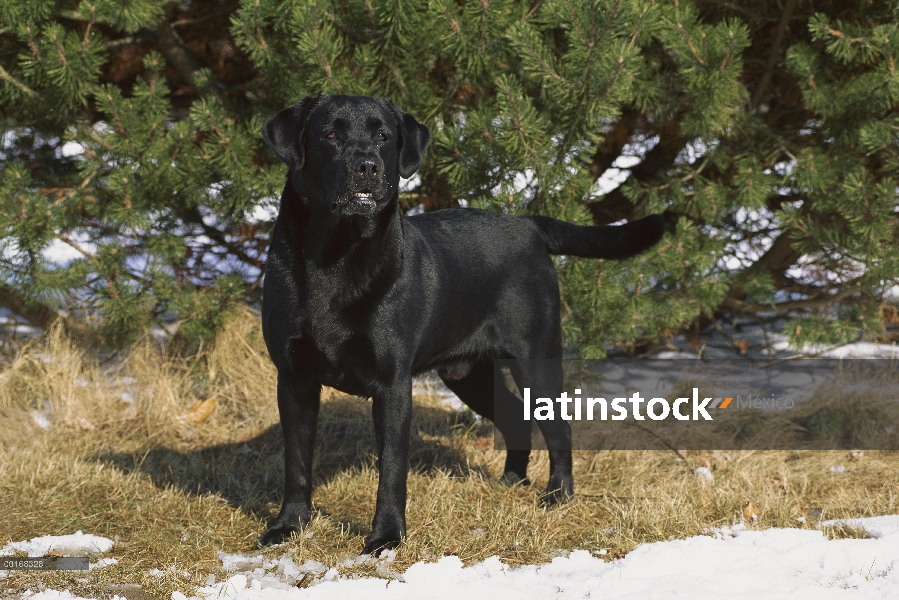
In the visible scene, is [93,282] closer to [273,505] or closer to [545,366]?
[273,505]

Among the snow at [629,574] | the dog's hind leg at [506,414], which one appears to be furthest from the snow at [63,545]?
the dog's hind leg at [506,414]

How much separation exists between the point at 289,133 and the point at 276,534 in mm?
1325

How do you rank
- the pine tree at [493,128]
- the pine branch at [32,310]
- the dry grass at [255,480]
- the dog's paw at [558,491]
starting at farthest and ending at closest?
the pine branch at [32,310], the pine tree at [493,128], the dog's paw at [558,491], the dry grass at [255,480]

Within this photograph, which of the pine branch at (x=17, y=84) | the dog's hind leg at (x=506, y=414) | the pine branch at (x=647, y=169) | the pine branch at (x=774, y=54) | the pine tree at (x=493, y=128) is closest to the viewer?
the dog's hind leg at (x=506, y=414)

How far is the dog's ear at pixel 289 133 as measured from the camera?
115 inches

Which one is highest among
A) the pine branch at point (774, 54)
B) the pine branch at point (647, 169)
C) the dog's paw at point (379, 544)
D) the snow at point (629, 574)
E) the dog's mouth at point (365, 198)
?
the pine branch at point (774, 54)

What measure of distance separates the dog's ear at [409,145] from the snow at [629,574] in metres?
1.26

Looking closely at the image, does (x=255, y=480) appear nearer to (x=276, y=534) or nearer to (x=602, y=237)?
(x=276, y=534)

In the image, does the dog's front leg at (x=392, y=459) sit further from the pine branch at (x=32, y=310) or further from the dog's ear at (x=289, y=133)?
the pine branch at (x=32, y=310)

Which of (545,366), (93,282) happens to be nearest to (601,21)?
(545,366)

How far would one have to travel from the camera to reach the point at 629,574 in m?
2.67

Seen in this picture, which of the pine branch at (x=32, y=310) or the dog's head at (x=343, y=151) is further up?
the dog's head at (x=343, y=151)

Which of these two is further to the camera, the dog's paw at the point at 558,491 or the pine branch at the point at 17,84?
the pine branch at the point at 17,84

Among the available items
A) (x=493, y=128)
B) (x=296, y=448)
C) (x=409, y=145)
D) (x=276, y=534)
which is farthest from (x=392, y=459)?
(x=493, y=128)
